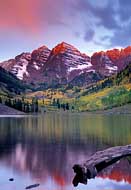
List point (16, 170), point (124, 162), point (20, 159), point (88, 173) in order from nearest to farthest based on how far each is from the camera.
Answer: point (88, 173)
point (16, 170)
point (124, 162)
point (20, 159)

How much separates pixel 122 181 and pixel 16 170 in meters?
14.7

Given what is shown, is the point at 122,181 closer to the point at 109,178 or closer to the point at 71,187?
the point at 109,178

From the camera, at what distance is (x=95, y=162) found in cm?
2933

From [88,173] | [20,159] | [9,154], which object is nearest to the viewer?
[88,173]

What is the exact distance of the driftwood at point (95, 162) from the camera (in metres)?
29.1

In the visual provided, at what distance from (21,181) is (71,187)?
20.5 ft

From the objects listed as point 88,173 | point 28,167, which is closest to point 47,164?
point 28,167

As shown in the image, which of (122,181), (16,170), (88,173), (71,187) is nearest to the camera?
(88,173)

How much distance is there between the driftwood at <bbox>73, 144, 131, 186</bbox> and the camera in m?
29.1

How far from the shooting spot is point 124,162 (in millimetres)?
46031

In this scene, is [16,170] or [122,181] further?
[16,170]

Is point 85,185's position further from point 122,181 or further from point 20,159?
point 20,159

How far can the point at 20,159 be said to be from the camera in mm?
52125

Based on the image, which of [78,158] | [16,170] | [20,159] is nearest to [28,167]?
[16,170]
